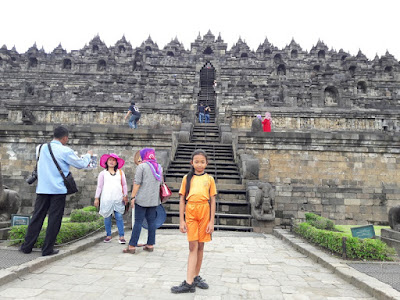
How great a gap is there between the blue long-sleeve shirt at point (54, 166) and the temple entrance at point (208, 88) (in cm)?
1612

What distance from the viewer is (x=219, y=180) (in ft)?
33.6

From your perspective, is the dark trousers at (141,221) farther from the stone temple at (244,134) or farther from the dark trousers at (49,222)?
the stone temple at (244,134)

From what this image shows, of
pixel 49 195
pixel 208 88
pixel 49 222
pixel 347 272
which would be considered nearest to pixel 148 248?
pixel 49 222

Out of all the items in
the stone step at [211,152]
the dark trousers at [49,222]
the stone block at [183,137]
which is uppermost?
the stone block at [183,137]

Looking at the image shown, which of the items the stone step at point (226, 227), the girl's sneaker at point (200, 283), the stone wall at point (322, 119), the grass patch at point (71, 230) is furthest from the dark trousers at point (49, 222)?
the stone wall at point (322, 119)

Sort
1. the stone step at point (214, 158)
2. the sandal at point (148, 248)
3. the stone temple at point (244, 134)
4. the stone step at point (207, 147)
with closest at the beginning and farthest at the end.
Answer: the sandal at point (148, 248) → the stone temple at point (244, 134) → the stone step at point (214, 158) → the stone step at point (207, 147)

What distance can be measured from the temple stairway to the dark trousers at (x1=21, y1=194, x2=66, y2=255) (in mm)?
3863

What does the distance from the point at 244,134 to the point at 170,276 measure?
8144mm

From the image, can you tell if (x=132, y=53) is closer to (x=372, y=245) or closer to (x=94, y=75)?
(x=94, y=75)

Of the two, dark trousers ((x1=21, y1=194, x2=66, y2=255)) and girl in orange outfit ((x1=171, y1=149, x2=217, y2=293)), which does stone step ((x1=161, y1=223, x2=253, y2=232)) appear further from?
girl in orange outfit ((x1=171, y1=149, x2=217, y2=293))

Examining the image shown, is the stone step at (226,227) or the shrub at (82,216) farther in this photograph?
the stone step at (226,227)

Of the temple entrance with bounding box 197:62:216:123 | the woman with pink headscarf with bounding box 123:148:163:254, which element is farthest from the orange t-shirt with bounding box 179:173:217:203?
the temple entrance with bounding box 197:62:216:123

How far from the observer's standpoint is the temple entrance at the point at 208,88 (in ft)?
76.2

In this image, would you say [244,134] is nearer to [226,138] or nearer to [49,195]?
[226,138]
